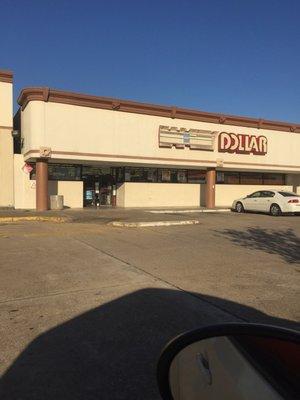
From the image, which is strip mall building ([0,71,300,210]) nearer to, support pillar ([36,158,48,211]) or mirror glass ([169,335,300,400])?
support pillar ([36,158,48,211])

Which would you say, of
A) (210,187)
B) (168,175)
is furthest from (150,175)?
(210,187)

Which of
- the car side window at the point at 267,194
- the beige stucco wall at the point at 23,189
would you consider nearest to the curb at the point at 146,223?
the car side window at the point at 267,194

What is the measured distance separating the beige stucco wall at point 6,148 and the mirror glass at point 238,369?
27.2 metres

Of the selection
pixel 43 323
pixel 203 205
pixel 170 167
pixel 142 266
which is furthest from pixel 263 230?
pixel 203 205

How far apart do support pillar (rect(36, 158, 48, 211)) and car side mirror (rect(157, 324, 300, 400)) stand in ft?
79.7

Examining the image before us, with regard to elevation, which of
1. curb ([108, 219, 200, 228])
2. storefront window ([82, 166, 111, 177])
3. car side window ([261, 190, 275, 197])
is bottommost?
curb ([108, 219, 200, 228])

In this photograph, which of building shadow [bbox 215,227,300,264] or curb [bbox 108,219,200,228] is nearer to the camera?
building shadow [bbox 215,227,300,264]

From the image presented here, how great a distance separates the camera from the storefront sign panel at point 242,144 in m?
31.4

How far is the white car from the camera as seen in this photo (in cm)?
2478

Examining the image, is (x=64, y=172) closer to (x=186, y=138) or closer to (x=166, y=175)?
(x=166, y=175)

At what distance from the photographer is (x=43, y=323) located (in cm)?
586

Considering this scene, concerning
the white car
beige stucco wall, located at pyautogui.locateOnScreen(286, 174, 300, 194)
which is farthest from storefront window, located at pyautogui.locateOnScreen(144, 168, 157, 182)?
beige stucco wall, located at pyautogui.locateOnScreen(286, 174, 300, 194)

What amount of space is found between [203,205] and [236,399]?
3221 centimetres

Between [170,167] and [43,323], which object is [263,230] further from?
[170,167]
